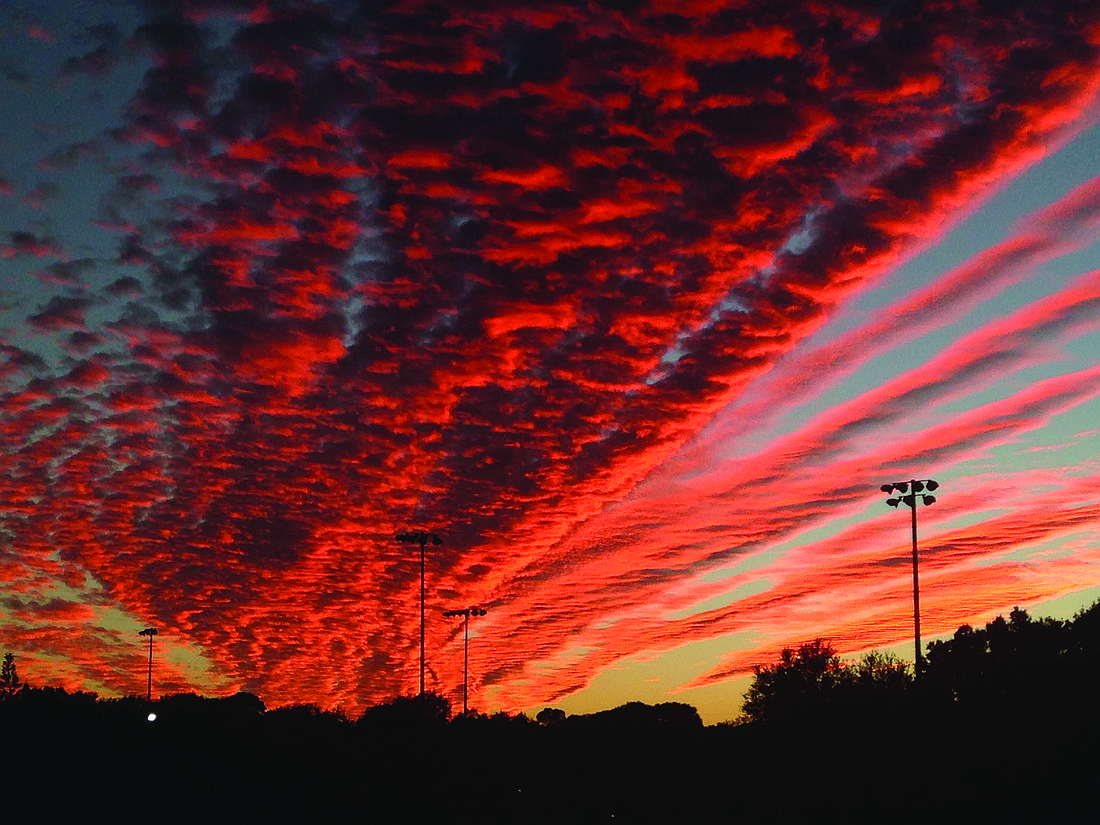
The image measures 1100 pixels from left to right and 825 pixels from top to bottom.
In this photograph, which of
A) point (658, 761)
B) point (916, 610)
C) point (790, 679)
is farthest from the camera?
point (790, 679)

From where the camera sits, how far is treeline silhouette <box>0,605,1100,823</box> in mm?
41875

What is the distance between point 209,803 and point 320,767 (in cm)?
1001

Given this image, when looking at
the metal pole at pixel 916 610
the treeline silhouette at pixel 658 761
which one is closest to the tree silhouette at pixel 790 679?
the treeline silhouette at pixel 658 761

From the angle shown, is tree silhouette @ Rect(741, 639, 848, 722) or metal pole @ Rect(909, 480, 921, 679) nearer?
metal pole @ Rect(909, 480, 921, 679)

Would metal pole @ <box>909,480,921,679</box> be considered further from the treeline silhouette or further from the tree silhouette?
the tree silhouette

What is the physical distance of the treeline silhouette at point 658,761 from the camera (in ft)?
137

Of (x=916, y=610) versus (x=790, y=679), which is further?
(x=790, y=679)

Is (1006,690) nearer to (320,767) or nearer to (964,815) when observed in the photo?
(964,815)

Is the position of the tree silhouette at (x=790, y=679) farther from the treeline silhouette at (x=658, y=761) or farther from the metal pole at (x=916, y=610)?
the metal pole at (x=916, y=610)

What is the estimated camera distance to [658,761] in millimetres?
67625

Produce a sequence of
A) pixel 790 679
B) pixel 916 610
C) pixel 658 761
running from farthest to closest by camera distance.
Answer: pixel 790 679, pixel 658 761, pixel 916 610

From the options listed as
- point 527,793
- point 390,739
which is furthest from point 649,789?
point 390,739

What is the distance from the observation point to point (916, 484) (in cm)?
5175

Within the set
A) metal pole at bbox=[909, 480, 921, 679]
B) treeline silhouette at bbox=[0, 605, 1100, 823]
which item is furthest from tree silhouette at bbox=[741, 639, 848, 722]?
metal pole at bbox=[909, 480, 921, 679]
